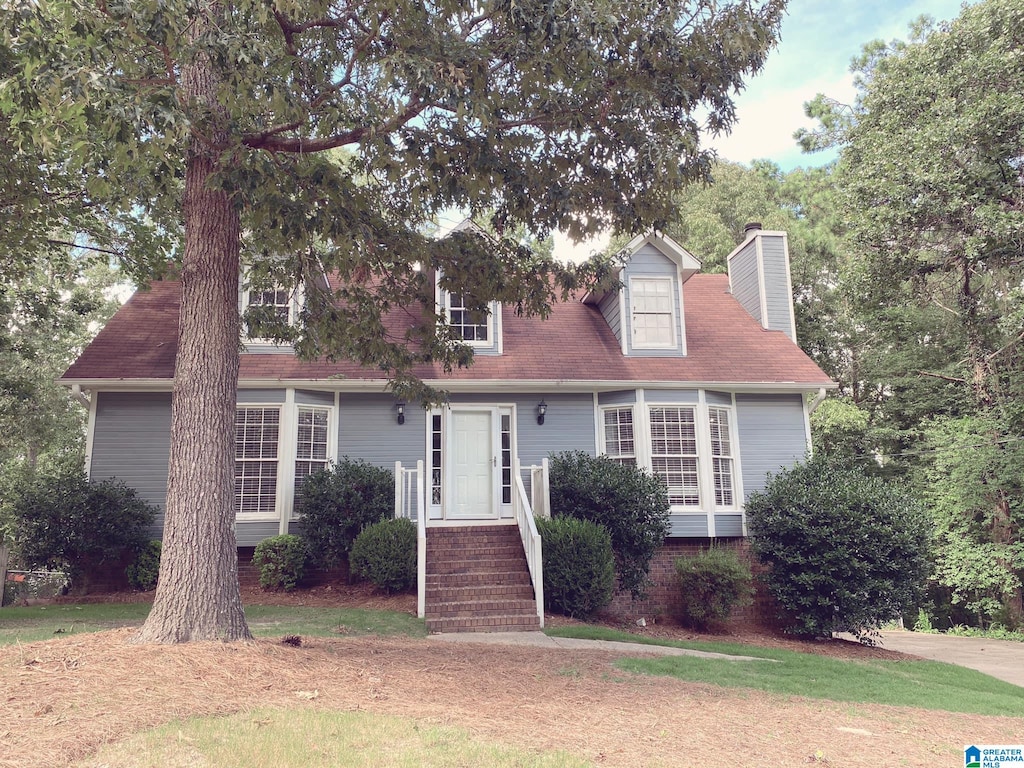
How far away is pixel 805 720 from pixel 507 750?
9.12ft

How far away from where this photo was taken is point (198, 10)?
5.47m

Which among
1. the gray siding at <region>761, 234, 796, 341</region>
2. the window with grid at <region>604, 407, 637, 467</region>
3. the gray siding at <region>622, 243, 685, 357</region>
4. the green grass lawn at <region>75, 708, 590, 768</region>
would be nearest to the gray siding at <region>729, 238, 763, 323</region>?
the gray siding at <region>761, 234, 796, 341</region>

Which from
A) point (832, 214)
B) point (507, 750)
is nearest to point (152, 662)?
point (507, 750)

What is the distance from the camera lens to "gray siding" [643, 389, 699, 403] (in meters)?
13.1

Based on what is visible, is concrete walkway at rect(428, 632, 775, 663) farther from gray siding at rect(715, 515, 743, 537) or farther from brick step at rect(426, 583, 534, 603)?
gray siding at rect(715, 515, 743, 537)

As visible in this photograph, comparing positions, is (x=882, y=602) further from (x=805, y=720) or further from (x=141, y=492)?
(x=141, y=492)

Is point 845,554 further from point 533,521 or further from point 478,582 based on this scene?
point 478,582

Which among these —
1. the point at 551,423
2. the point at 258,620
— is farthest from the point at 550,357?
the point at 258,620

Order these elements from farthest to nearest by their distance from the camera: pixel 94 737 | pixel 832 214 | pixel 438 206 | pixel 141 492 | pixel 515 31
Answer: pixel 832 214, pixel 141 492, pixel 438 206, pixel 515 31, pixel 94 737

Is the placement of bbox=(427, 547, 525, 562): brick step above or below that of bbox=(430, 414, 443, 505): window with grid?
below

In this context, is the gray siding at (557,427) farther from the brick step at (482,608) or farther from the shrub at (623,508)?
the brick step at (482,608)

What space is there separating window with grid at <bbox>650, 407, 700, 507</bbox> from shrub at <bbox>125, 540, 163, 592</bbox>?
838 cm

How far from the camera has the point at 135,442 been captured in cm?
1220

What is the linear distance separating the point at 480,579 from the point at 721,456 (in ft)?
17.1
